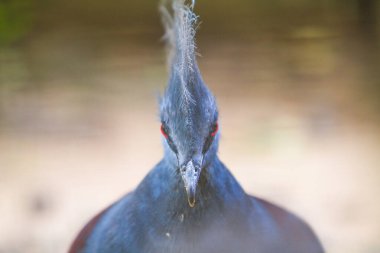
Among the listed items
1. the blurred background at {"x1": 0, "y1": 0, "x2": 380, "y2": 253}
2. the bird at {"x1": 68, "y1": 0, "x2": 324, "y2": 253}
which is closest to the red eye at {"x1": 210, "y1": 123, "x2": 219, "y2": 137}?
the bird at {"x1": 68, "y1": 0, "x2": 324, "y2": 253}

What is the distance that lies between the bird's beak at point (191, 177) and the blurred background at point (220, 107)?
52 centimetres

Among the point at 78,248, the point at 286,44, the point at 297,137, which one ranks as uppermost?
the point at 286,44

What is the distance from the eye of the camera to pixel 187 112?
0.81 metres

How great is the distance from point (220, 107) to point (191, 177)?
60 centimetres

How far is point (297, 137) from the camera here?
54.2 inches

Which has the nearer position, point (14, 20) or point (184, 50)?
point (184, 50)

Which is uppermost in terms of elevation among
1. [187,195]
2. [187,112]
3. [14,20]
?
[14,20]

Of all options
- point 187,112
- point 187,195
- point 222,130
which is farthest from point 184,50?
point 222,130

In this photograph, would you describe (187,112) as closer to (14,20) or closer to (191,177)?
(191,177)

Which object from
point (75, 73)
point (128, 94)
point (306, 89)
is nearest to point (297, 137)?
point (306, 89)

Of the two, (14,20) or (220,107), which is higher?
(14,20)

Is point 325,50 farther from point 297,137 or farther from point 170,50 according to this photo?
point 170,50

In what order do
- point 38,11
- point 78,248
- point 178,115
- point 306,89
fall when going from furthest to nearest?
point 306,89 < point 38,11 < point 78,248 < point 178,115

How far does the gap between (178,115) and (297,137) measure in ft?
2.03
